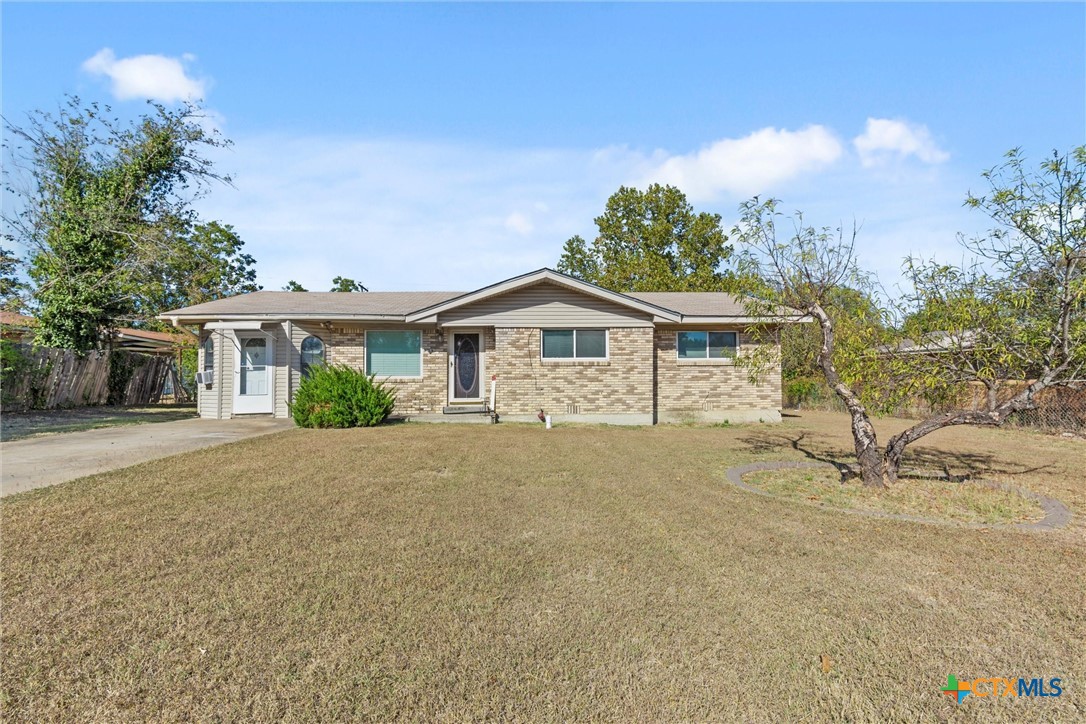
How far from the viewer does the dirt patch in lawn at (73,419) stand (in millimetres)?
11195

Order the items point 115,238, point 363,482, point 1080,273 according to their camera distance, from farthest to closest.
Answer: point 115,238, point 363,482, point 1080,273

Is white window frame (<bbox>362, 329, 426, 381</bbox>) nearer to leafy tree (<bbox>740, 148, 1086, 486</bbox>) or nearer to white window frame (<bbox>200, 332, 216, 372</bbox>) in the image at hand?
white window frame (<bbox>200, 332, 216, 372</bbox>)

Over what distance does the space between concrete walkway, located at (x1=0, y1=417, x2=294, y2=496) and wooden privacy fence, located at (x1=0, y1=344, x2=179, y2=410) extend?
5.83 meters

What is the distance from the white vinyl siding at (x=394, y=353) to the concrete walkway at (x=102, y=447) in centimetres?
257

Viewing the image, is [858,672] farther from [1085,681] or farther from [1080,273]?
[1080,273]

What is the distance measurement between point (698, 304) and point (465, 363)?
23.5 ft

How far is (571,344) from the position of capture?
1405 cm

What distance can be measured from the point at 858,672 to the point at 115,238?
22187 millimetres

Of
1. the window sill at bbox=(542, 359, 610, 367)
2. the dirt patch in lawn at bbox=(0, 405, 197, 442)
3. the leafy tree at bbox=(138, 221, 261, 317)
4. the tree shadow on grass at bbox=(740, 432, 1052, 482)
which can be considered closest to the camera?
the tree shadow on grass at bbox=(740, 432, 1052, 482)

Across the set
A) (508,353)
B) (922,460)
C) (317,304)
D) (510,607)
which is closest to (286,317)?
(317,304)

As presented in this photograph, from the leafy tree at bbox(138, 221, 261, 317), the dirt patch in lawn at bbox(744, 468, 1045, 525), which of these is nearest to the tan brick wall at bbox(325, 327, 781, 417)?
the dirt patch in lawn at bbox(744, 468, 1045, 525)

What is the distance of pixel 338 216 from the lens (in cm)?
1570

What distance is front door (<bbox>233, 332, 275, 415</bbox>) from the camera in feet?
46.4

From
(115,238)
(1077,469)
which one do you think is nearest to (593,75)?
(1077,469)
